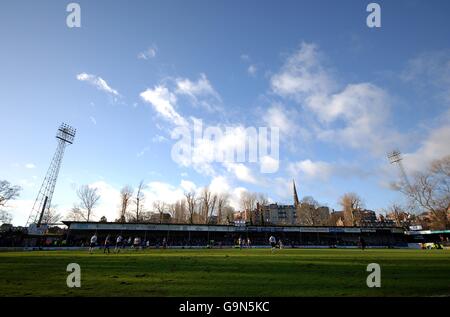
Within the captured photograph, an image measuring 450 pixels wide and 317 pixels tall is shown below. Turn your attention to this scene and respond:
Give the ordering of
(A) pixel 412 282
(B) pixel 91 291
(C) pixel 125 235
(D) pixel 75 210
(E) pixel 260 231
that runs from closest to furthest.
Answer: (B) pixel 91 291, (A) pixel 412 282, (C) pixel 125 235, (E) pixel 260 231, (D) pixel 75 210

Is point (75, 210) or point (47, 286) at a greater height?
point (75, 210)

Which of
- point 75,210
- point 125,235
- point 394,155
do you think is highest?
point 394,155

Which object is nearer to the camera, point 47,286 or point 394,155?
point 47,286

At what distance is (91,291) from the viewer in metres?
8.17

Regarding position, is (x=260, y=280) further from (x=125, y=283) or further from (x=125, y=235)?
(x=125, y=235)

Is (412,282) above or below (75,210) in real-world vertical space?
below

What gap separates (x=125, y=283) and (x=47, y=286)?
2.52m

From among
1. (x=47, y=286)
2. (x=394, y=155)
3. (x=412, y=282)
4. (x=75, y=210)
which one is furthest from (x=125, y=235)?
(x=394, y=155)

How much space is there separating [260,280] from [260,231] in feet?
201
